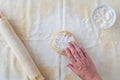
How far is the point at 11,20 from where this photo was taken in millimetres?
1037

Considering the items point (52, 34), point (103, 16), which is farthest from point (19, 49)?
point (103, 16)

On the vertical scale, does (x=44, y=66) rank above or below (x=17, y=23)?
below

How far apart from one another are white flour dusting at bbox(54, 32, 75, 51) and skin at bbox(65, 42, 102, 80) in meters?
0.02

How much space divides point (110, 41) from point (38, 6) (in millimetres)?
318

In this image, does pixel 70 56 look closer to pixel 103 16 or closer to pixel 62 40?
pixel 62 40

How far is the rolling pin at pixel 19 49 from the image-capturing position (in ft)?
3.21

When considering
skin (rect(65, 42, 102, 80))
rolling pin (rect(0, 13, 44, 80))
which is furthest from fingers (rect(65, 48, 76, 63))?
rolling pin (rect(0, 13, 44, 80))

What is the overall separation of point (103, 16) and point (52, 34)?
8.3 inches

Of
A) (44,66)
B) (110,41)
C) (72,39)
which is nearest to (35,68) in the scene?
(44,66)

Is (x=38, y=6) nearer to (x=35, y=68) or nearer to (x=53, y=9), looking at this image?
(x=53, y=9)

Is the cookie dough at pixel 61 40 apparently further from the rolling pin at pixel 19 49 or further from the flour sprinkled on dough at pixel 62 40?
the rolling pin at pixel 19 49

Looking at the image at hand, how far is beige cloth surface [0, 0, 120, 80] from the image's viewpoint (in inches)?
40.0

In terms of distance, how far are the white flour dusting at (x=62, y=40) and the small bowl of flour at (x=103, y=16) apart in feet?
0.39

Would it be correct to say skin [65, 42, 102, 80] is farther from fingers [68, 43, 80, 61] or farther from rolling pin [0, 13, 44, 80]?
rolling pin [0, 13, 44, 80]
